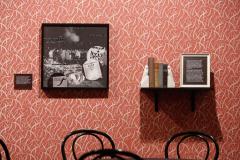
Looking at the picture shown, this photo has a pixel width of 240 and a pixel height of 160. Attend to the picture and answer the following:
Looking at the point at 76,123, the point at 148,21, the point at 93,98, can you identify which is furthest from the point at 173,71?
the point at 76,123

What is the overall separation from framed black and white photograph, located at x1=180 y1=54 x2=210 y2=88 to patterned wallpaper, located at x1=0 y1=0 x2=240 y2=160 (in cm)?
11

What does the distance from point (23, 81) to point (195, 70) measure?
158 centimetres

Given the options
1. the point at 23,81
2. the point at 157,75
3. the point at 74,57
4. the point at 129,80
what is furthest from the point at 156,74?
the point at 23,81

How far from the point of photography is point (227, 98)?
367 centimetres

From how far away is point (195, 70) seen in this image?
11.6 ft

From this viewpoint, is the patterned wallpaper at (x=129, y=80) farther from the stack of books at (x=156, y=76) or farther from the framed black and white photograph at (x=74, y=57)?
the stack of books at (x=156, y=76)

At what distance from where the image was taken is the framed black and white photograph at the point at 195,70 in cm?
354

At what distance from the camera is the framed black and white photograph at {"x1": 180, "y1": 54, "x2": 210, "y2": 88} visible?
11.6ft

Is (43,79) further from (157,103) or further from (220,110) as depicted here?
(220,110)

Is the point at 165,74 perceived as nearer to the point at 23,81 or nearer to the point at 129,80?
the point at 129,80

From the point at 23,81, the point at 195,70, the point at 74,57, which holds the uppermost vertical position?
the point at 74,57

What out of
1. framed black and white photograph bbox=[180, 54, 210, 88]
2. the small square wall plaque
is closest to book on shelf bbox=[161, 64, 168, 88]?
framed black and white photograph bbox=[180, 54, 210, 88]

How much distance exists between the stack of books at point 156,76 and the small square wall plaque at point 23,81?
105 centimetres

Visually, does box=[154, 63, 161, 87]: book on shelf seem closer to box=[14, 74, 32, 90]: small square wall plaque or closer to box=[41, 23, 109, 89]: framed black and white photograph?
box=[41, 23, 109, 89]: framed black and white photograph
